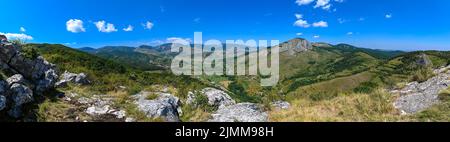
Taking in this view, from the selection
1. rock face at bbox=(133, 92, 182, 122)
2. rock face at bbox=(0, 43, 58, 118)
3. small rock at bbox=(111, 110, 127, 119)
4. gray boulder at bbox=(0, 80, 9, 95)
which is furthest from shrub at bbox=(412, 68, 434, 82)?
gray boulder at bbox=(0, 80, 9, 95)

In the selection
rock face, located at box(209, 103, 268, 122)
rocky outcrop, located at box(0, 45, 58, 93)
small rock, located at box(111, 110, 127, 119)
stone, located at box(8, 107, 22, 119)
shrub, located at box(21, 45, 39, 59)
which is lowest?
rock face, located at box(209, 103, 268, 122)

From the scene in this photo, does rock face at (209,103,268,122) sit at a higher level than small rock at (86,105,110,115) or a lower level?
lower

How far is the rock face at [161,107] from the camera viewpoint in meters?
14.0

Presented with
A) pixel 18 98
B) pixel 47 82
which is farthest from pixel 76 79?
pixel 18 98

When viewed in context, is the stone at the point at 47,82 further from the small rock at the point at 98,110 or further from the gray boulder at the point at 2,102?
the gray boulder at the point at 2,102

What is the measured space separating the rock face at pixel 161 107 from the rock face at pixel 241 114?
5.63 feet

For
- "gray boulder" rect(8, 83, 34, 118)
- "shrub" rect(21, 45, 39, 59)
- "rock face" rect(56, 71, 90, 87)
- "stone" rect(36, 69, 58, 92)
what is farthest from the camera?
"rock face" rect(56, 71, 90, 87)

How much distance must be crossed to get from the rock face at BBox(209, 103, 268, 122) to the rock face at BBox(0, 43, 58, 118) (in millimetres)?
7205

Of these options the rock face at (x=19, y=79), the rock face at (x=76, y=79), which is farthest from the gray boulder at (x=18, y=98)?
the rock face at (x=76, y=79)

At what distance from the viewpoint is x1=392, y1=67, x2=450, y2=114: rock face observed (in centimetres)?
1313

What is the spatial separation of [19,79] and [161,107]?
18.0 feet

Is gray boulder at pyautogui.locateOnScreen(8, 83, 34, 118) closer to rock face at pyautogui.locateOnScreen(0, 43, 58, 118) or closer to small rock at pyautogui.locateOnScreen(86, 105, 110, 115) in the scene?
rock face at pyautogui.locateOnScreen(0, 43, 58, 118)
